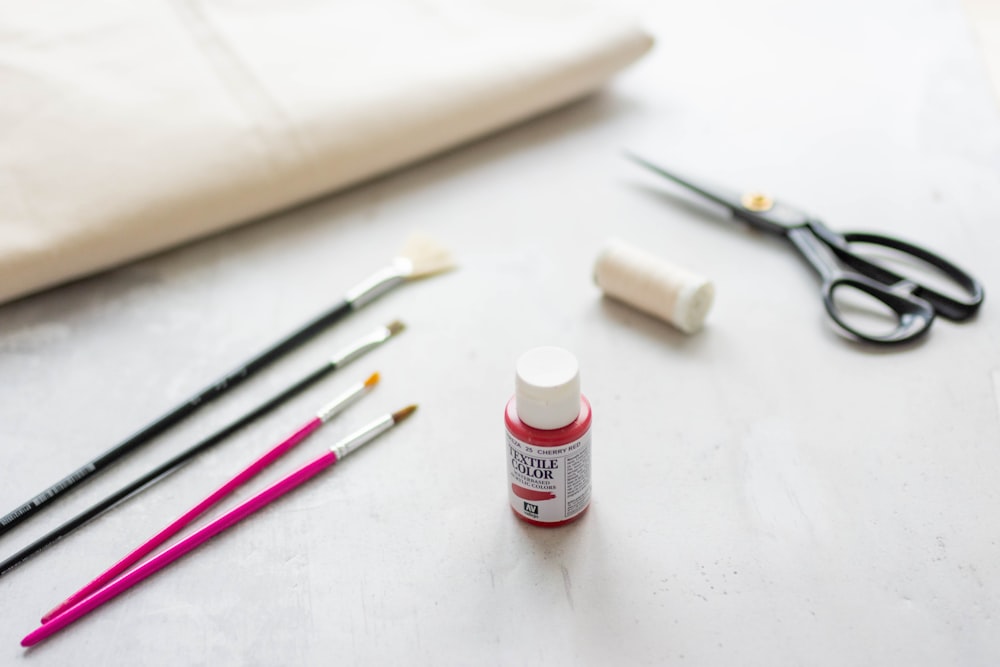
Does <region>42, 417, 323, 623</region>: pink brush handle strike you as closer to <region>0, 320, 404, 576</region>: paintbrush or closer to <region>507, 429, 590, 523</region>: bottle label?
<region>0, 320, 404, 576</region>: paintbrush

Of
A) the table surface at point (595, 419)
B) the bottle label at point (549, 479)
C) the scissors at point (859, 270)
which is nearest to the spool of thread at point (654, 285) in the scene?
the table surface at point (595, 419)

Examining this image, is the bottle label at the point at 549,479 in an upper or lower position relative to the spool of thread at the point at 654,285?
lower

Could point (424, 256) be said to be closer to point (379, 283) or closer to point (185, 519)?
point (379, 283)

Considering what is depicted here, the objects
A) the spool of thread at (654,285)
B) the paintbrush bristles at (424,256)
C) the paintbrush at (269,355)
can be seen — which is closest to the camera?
the paintbrush at (269,355)

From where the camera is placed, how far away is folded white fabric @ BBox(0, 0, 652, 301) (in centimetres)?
91

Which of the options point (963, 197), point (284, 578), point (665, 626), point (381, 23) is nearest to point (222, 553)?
point (284, 578)

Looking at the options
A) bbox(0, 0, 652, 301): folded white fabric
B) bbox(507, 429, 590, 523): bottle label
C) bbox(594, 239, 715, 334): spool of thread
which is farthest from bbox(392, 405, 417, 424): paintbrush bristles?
bbox(0, 0, 652, 301): folded white fabric

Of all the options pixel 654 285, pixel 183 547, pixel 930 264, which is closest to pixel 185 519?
pixel 183 547

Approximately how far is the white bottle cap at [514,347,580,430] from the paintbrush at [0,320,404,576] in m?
0.26

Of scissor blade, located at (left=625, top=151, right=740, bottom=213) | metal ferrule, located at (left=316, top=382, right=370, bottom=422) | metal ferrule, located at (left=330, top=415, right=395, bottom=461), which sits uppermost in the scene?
scissor blade, located at (left=625, top=151, right=740, bottom=213)

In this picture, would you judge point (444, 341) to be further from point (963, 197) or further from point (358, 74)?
point (963, 197)

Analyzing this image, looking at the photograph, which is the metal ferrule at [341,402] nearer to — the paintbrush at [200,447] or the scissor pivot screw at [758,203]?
the paintbrush at [200,447]

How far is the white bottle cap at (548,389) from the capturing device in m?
0.59

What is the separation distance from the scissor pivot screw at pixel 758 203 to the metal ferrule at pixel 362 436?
0.47 m
